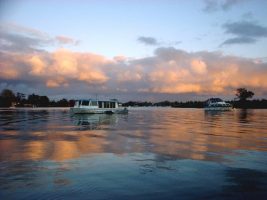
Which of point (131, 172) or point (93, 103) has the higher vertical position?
point (93, 103)

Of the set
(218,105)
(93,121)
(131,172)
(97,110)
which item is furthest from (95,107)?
(218,105)

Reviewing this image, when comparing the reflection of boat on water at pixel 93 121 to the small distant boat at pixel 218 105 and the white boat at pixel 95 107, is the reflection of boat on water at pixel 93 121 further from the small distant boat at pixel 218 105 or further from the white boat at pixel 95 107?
the small distant boat at pixel 218 105

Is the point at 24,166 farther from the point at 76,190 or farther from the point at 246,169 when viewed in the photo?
the point at 246,169

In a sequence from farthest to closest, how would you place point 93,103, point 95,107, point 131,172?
point 93,103
point 95,107
point 131,172

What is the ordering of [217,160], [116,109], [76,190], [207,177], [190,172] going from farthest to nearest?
[116,109], [217,160], [190,172], [207,177], [76,190]

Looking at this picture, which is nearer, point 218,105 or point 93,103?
point 93,103

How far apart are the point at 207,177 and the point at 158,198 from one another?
3577 millimetres

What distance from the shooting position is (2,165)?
14.9 metres

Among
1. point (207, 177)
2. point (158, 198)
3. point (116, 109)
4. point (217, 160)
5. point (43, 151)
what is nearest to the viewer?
point (158, 198)

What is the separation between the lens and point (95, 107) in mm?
83938

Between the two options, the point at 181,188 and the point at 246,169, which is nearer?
the point at 181,188

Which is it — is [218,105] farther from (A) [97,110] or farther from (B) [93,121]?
(B) [93,121]

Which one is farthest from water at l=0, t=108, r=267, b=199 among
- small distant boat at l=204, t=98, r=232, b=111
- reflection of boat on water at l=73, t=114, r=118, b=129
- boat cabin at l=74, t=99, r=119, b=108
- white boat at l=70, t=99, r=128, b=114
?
small distant boat at l=204, t=98, r=232, b=111

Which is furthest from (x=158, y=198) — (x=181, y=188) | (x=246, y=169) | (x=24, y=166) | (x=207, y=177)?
(x=24, y=166)
